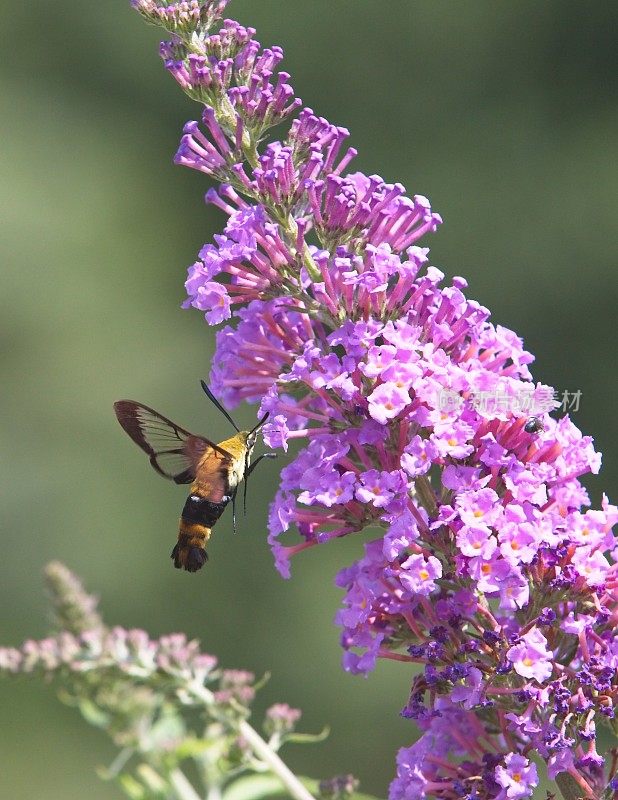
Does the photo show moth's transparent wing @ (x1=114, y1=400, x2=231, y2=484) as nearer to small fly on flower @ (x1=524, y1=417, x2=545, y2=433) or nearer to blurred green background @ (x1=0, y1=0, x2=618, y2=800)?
small fly on flower @ (x1=524, y1=417, x2=545, y2=433)

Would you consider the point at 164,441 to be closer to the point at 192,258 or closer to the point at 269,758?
the point at 269,758

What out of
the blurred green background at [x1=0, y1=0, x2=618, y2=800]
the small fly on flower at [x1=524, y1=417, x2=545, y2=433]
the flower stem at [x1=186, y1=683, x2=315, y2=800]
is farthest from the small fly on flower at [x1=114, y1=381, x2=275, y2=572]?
the blurred green background at [x1=0, y1=0, x2=618, y2=800]

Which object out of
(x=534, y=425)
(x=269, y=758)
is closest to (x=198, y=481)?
(x=269, y=758)

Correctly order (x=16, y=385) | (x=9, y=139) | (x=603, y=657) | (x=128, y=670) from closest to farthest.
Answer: (x=603, y=657)
(x=128, y=670)
(x=16, y=385)
(x=9, y=139)

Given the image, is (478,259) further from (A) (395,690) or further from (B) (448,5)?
(A) (395,690)

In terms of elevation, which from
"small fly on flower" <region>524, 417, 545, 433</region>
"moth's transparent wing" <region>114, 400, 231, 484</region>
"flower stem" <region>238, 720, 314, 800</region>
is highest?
"small fly on flower" <region>524, 417, 545, 433</region>

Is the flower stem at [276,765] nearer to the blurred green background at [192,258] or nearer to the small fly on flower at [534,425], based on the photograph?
the small fly on flower at [534,425]

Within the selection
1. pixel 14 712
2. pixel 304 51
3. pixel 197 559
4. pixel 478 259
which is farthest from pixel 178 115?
pixel 197 559
